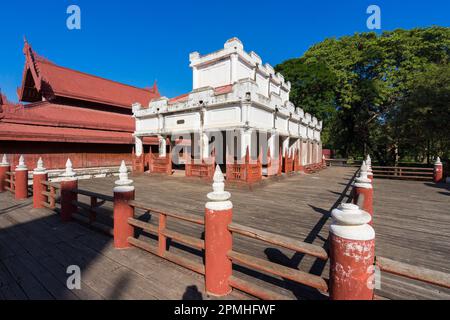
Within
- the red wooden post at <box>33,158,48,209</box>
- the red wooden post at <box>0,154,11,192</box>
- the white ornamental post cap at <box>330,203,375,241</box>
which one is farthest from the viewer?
the red wooden post at <box>0,154,11,192</box>

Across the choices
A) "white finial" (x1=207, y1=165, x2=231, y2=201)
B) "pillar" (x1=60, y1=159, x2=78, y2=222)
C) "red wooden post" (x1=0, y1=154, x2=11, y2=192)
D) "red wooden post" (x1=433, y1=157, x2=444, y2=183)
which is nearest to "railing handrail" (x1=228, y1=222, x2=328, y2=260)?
"white finial" (x1=207, y1=165, x2=231, y2=201)

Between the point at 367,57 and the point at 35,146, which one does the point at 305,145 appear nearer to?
the point at 367,57

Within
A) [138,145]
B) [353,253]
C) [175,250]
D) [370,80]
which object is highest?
[370,80]

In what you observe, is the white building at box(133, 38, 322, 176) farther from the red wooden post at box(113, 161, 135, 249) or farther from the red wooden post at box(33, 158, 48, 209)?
the red wooden post at box(33, 158, 48, 209)

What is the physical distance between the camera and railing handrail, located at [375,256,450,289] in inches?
64.1

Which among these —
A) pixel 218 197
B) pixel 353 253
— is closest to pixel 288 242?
pixel 353 253

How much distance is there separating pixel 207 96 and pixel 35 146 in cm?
1024

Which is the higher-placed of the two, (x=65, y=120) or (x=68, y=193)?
(x=65, y=120)

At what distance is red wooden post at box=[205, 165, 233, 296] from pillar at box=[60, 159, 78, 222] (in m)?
4.67

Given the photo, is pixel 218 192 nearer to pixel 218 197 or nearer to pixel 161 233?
pixel 218 197

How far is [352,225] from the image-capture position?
1853 millimetres

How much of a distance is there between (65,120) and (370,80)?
101ft

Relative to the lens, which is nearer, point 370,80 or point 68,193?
point 68,193

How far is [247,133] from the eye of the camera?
11547 mm
